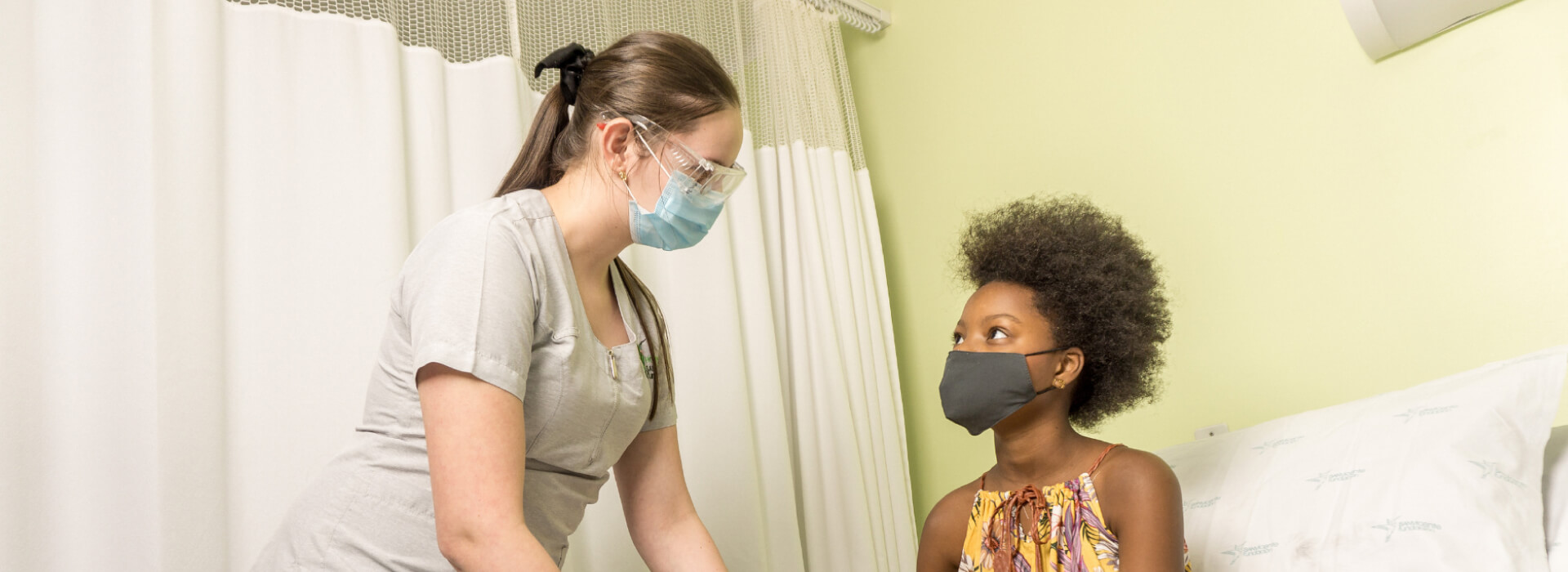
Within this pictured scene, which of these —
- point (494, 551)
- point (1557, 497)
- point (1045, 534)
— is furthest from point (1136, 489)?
point (494, 551)

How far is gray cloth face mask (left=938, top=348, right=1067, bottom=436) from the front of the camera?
1.31 m

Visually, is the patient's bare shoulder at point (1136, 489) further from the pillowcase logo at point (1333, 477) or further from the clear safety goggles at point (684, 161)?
the clear safety goggles at point (684, 161)

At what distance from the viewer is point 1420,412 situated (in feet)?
4.30

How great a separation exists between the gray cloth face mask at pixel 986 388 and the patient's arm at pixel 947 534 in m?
0.13

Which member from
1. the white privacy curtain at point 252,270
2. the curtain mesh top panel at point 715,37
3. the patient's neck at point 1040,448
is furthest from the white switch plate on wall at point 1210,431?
the curtain mesh top panel at point 715,37

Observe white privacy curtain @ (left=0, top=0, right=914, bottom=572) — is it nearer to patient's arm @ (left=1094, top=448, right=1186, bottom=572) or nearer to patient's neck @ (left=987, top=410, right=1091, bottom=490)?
patient's neck @ (left=987, top=410, right=1091, bottom=490)

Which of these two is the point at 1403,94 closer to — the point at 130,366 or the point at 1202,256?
the point at 1202,256

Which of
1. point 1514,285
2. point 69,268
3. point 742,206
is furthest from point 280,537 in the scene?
point 1514,285

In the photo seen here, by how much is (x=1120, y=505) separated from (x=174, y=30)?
1.44 m

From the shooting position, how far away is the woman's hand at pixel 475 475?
83 centimetres

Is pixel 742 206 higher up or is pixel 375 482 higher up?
pixel 742 206

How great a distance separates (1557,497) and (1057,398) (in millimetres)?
630

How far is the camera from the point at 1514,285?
4.79 feet

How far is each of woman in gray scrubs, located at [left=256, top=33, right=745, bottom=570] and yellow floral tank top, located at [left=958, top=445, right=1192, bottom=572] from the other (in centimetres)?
40
